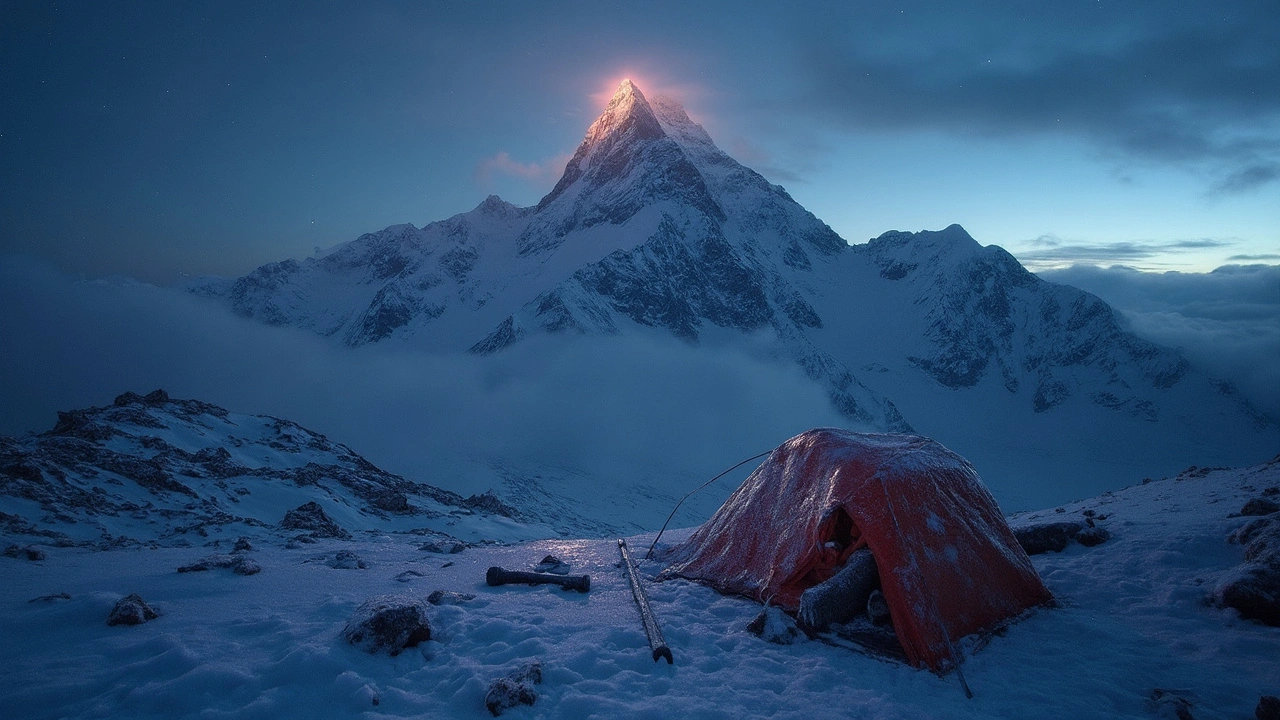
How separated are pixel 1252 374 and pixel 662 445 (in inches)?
9413

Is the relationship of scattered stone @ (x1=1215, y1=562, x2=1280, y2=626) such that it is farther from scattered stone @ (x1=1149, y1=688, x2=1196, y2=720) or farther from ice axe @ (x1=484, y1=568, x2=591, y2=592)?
ice axe @ (x1=484, y1=568, x2=591, y2=592)

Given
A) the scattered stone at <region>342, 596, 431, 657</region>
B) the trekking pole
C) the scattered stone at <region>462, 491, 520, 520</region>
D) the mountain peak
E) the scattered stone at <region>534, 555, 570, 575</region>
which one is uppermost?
the mountain peak

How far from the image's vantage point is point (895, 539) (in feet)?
20.4

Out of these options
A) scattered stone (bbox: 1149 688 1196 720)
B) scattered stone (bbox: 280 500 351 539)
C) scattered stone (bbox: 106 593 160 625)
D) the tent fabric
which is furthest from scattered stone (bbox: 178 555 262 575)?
scattered stone (bbox: 1149 688 1196 720)

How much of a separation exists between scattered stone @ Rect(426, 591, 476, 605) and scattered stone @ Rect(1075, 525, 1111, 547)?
9218 mm

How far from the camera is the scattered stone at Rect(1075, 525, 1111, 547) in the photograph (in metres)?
8.72

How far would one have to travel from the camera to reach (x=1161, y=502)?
10492 millimetres

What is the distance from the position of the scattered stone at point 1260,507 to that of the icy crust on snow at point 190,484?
15166 mm

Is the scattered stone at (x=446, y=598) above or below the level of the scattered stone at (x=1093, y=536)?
above

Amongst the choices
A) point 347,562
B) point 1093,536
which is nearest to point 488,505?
point 347,562

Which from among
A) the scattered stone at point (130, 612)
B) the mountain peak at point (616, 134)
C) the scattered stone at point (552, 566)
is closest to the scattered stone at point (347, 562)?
the scattered stone at point (552, 566)

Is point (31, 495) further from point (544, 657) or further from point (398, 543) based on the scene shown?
point (544, 657)

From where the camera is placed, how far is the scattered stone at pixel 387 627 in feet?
17.5

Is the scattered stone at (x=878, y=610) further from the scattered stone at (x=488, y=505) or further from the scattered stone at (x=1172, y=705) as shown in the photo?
the scattered stone at (x=488, y=505)
